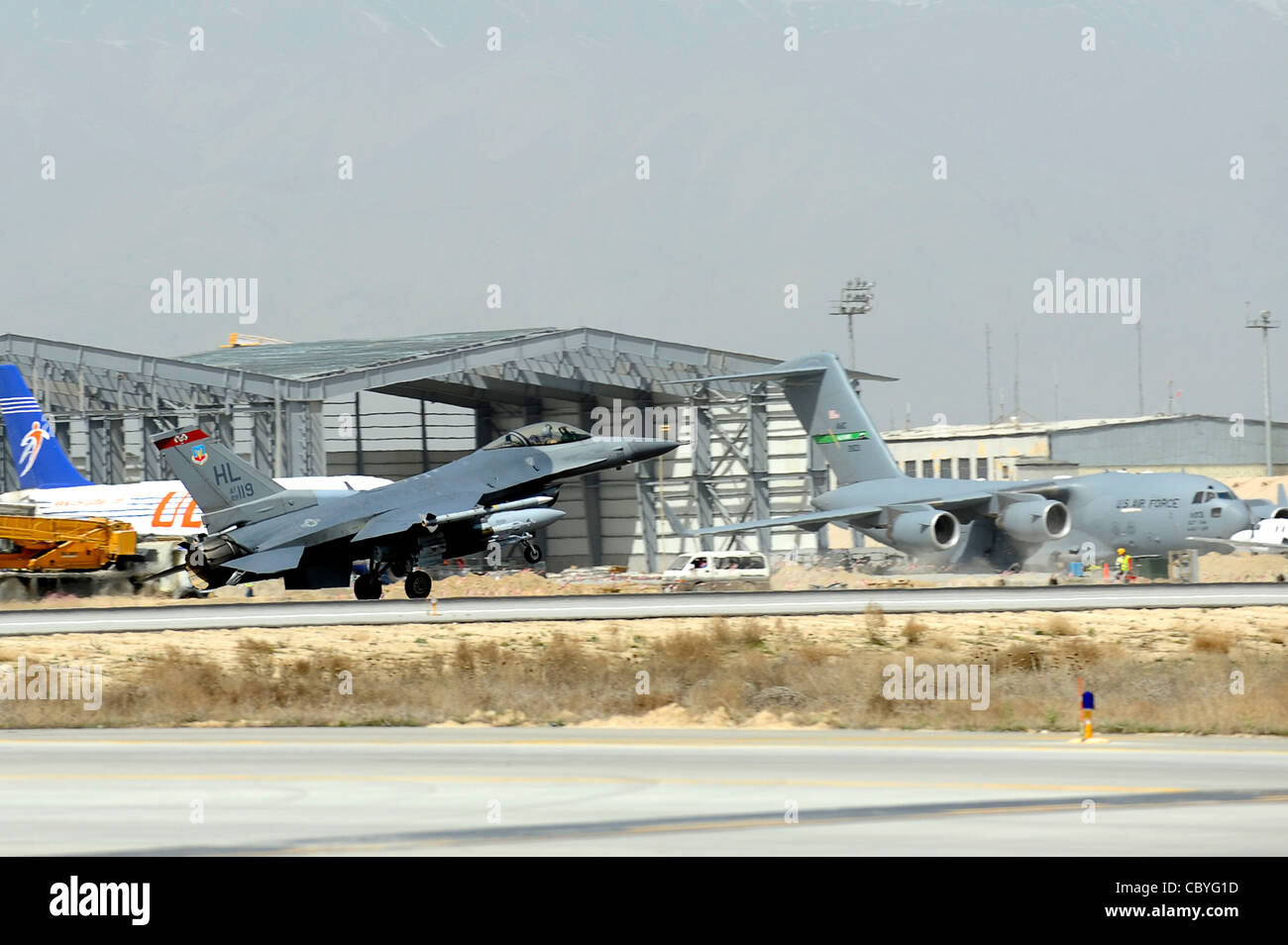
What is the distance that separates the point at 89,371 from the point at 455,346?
1586 centimetres

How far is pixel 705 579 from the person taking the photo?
48.3 metres

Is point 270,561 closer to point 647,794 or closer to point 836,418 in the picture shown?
point 836,418

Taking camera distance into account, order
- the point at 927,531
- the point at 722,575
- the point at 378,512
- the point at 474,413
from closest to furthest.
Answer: the point at 378,512
the point at 927,531
the point at 722,575
the point at 474,413

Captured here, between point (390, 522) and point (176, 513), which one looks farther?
point (176, 513)

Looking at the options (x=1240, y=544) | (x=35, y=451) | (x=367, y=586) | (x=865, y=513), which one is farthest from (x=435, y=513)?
(x=1240, y=544)

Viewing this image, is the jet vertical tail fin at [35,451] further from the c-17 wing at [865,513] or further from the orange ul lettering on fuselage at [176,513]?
the c-17 wing at [865,513]

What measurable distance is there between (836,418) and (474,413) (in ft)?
96.1

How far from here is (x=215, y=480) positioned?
37812mm

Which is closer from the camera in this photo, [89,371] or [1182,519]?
[1182,519]

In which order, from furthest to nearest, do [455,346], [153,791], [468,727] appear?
[455,346]
[468,727]
[153,791]
